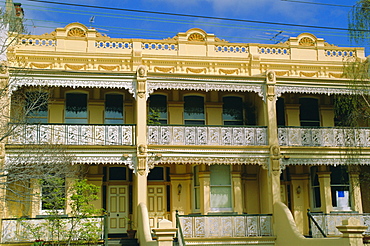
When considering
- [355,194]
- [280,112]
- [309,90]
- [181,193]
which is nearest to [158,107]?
[181,193]

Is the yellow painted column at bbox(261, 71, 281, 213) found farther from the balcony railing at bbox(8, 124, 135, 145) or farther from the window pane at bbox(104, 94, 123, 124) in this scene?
the window pane at bbox(104, 94, 123, 124)

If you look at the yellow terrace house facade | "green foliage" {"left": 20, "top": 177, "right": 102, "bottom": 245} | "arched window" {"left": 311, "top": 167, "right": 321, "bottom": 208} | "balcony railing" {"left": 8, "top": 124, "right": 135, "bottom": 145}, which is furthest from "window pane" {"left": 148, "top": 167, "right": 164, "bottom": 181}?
"arched window" {"left": 311, "top": 167, "right": 321, "bottom": 208}

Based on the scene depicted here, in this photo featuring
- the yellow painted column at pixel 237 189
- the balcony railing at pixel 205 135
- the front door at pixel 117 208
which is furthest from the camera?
the front door at pixel 117 208

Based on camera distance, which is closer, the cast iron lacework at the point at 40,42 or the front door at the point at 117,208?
the front door at the point at 117,208

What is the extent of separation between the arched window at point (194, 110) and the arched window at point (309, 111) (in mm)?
4653

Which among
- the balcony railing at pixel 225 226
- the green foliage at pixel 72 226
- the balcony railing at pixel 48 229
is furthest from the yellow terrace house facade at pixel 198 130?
the green foliage at pixel 72 226

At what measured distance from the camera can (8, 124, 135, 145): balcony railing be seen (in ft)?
63.7

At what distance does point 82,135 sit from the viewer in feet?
64.6

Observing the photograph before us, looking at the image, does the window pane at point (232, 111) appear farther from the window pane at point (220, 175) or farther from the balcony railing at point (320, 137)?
the balcony railing at point (320, 137)

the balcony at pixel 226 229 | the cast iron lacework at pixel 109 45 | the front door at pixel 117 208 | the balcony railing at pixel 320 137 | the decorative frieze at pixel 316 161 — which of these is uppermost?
the cast iron lacework at pixel 109 45

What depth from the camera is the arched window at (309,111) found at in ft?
76.8

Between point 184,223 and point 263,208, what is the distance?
12.7 feet

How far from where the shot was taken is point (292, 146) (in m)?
20.9

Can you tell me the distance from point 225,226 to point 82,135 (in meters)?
6.48
